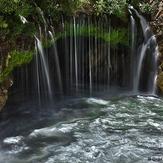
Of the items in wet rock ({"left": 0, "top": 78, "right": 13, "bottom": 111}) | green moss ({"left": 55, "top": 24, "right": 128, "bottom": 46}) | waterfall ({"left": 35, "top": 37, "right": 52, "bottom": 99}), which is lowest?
wet rock ({"left": 0, "top": 78, "right": 13, "bottom": 111})

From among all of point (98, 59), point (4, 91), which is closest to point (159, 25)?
point (98, 59)

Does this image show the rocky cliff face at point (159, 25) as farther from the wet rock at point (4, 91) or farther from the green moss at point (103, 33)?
the wet rock at point (4, 91)

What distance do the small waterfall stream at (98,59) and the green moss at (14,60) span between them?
1185 mm

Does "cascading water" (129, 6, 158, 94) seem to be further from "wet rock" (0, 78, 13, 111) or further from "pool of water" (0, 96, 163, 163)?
"wet rock" (0, 78, 13, 111)

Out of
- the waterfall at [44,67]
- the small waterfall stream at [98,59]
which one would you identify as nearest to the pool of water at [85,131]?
the waterfall at [44,67]

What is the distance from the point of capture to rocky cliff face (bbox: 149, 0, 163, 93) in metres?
13.9

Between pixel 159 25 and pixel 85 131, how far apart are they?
551 centimetres

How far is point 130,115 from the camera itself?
11609mm

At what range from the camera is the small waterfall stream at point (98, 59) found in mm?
13305

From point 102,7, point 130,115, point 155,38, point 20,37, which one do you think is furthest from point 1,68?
point 155,38

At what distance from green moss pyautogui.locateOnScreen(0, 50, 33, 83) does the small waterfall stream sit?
1.19m

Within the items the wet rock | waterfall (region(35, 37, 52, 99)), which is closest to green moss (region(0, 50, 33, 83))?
the wet rock

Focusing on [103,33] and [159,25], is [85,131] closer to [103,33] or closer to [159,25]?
[103,33]

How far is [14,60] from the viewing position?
11320 mm
